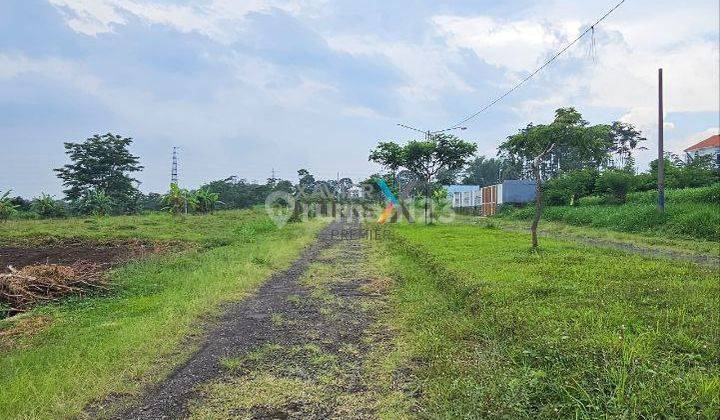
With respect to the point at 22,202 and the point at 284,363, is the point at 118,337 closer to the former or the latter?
the point at 284,363

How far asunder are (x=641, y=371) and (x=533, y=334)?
1.17 meters

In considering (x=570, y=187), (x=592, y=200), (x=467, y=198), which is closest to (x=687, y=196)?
(x=592, y=200)

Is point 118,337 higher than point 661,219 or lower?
lower

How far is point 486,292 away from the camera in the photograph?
21.4 feet

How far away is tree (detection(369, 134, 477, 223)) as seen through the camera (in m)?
30.0

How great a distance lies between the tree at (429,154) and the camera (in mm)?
30031

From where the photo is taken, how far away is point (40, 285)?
8172mm

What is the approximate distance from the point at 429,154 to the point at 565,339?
2670 cm

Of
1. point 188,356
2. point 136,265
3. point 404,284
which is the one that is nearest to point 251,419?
point 188,356

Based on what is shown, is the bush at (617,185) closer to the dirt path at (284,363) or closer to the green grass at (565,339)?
the green grass at (565,339)

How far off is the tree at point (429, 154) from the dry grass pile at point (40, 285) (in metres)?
23.0

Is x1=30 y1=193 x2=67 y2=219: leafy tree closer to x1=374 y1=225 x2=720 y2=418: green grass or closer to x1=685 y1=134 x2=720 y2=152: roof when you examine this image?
x1=374 y1=225 x2=720 y2=418: green grass

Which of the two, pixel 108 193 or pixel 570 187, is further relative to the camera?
pixel 108 193

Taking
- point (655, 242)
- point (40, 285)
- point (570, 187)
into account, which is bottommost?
point (40, 285)
